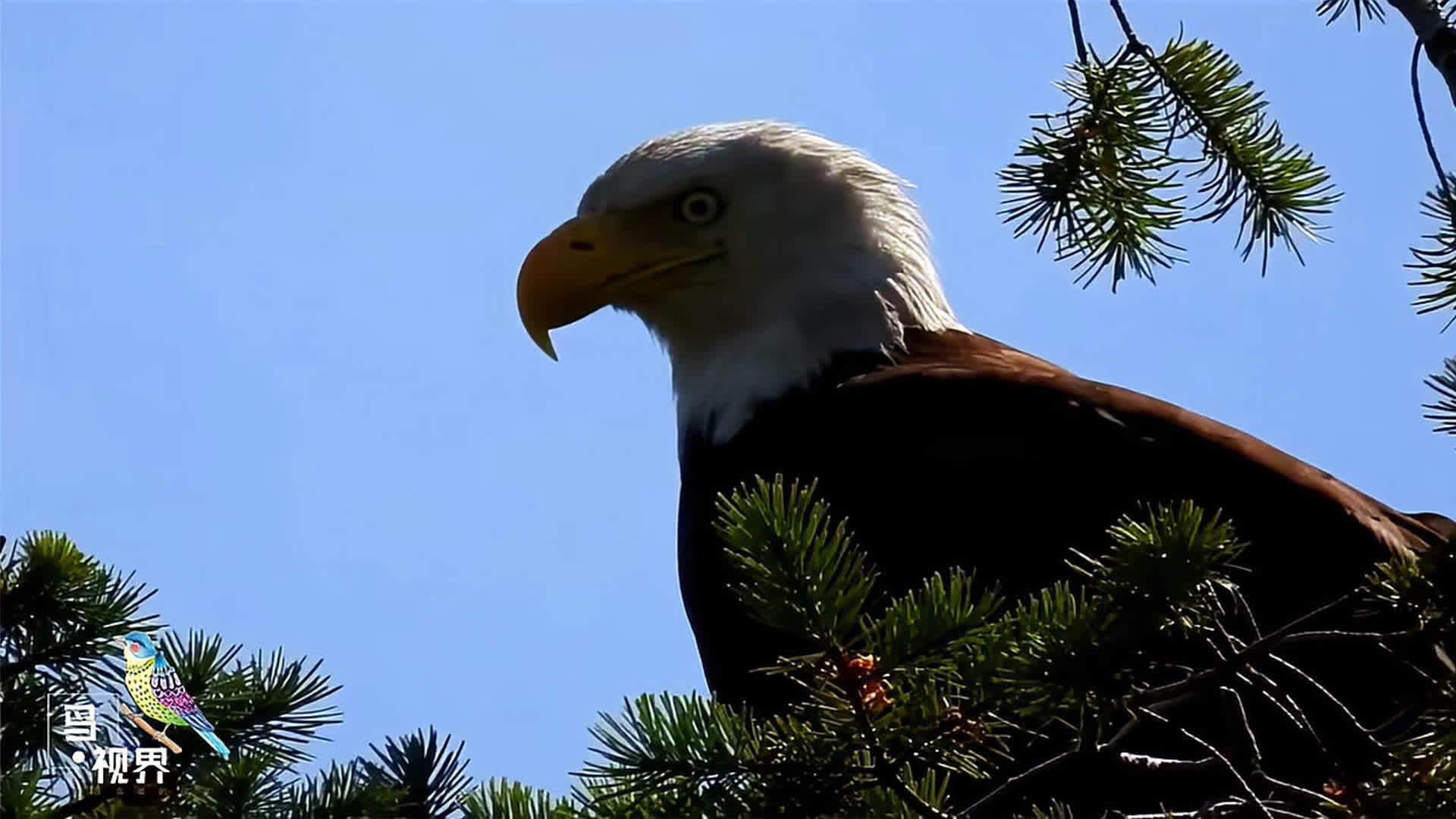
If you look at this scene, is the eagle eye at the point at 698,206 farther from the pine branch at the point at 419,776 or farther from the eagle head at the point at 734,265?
the pine branch at the point at 419,776

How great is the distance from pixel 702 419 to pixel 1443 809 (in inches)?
97.7

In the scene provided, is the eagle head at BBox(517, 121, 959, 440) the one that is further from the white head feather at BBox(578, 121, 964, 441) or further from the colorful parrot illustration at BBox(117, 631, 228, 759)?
the colorful parrot illustration at BBox(117, 631, 228, 759)

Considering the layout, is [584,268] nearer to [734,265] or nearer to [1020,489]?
[734,265]

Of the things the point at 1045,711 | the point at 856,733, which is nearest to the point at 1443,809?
the point at 1045,711

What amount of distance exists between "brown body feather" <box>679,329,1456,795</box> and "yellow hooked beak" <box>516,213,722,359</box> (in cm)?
58

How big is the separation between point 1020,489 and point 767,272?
103cm

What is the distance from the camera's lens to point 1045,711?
5.91 feet

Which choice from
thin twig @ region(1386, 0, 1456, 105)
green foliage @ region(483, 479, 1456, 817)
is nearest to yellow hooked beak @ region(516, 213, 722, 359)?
thin twig @ region(1386, 0, 1456, 105)

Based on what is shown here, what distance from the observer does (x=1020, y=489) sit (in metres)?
3.35

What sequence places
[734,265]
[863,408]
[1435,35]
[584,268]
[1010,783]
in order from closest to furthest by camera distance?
[1010,783] < [1435,35] < [863,408] < [584,268] < [734,265]

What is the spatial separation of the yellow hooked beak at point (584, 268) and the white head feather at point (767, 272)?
5 cm

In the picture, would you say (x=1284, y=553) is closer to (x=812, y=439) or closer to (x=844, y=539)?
(x=812, y=439)

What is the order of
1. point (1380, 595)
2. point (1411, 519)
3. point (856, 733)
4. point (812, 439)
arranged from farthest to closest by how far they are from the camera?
point (812, 439) → point (1411, 519) → point (1380, 595) → point (856, 733)

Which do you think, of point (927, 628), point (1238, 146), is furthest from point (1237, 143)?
point (927, 628)
